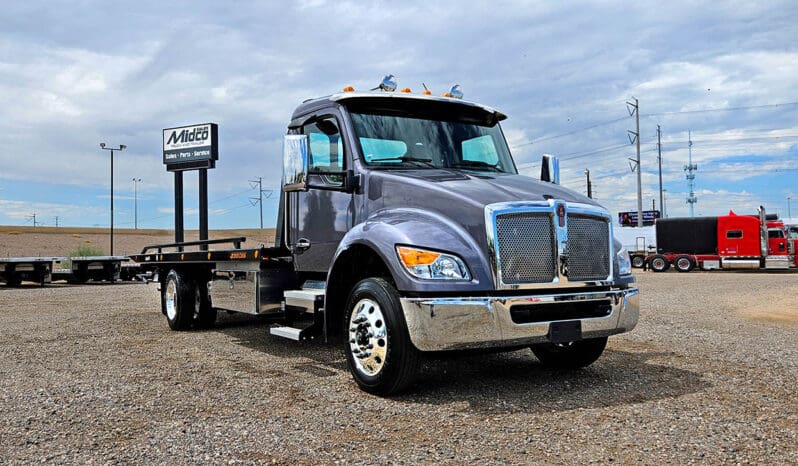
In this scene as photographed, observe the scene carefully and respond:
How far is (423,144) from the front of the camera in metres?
6.59

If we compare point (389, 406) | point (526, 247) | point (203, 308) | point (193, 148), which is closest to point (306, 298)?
point (389, 406)

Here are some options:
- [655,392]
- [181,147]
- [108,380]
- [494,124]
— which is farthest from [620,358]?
[181,147]

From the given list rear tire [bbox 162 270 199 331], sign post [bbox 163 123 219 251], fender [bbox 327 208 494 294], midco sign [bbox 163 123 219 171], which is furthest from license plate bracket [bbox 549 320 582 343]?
midco sign [bbox 163 123 219 171]

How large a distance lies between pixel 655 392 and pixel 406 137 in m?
3.11

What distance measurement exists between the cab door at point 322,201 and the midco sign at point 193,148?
22.5 m

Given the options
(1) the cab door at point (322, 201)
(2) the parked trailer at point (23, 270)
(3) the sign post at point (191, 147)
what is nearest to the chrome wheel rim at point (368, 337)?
(1) the cab door at point (322, 201)

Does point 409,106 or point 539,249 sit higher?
point 409,106

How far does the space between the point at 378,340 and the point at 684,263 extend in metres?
32.8

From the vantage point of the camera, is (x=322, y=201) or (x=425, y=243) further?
(x=322, y=201)

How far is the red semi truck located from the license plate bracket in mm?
31517

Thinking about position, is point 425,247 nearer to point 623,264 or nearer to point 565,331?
point 565,331

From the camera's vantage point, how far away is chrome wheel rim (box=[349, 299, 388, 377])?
5.32m

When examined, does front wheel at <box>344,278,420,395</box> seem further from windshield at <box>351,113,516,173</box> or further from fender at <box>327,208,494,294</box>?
windshield at <box>351,113,516,173</box>

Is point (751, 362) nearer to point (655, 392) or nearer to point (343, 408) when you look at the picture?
point (655, 392)
